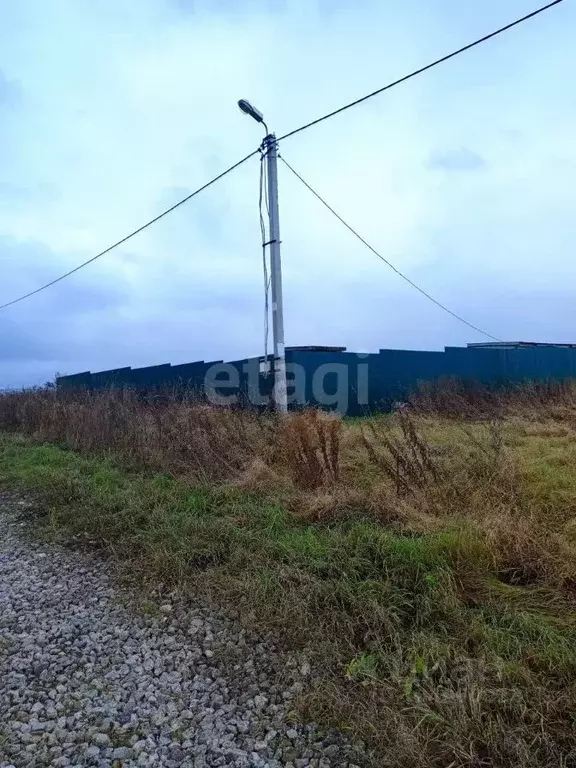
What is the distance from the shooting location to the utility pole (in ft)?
26.9

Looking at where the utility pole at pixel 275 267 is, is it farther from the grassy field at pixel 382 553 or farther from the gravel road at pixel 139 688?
the gravel road at pixel 139 688

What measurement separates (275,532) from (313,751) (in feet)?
6.42

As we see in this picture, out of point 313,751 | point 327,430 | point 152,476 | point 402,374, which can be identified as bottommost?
point 313,751

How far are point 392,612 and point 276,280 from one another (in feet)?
20.8

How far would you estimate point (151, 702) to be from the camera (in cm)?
228

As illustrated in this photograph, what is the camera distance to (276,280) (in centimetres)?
825

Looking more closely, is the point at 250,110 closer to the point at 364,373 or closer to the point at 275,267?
the point at 275,267

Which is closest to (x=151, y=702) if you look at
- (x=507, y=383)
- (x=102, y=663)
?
(x=102, y=663)

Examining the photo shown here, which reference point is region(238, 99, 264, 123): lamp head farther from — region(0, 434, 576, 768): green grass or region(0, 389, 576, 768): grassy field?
region(0, 434, 576, 768): green grass

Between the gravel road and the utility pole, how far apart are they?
5169 millimetres

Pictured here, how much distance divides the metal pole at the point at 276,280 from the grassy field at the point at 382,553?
127 centimetres

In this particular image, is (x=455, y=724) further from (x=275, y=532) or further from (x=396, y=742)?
(x=275, y=532)

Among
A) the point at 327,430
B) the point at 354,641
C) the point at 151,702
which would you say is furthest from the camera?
the point at 327,430

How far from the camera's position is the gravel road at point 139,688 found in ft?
6.52
